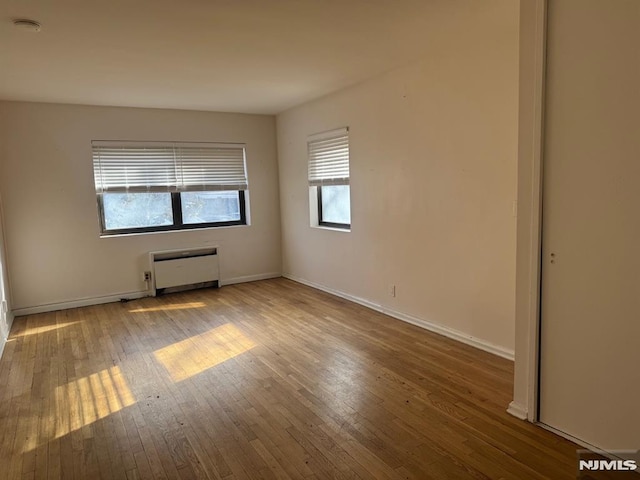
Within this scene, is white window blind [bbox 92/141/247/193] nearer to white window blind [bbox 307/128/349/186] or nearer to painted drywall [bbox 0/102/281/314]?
painted drywall [bbox 0/102/281/314]

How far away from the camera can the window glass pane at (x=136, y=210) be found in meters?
5.21

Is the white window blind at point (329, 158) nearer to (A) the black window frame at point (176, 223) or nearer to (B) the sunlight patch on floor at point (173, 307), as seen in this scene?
(A) the black window frame at point (176, 223)

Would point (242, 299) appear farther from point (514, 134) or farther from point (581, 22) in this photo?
point (581, 22)

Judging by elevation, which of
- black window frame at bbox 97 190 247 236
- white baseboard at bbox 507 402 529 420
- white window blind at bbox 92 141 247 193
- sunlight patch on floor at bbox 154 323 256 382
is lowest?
sunlight patch on floor at bbox 154 323 256 382

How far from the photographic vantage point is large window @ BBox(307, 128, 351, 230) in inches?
188

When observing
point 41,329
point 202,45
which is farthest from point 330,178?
point 41,329

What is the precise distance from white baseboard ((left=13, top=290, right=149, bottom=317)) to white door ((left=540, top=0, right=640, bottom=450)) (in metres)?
4.69

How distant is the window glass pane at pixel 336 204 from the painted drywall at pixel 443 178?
25 centimetres

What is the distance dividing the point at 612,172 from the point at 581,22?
2.31 feet

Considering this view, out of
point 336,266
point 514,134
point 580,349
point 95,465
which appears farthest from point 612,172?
point 336,266

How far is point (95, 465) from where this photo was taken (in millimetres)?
2098

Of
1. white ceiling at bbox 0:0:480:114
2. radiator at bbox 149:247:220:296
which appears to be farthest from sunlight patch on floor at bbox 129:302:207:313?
white ceiling at bbox 0:0:480:114

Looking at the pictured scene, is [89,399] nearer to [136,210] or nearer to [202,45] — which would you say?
[202,45]

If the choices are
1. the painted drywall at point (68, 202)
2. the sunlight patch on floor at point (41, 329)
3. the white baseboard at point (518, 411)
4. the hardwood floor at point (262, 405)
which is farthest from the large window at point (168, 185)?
the white baseboard at point (518, 411)
